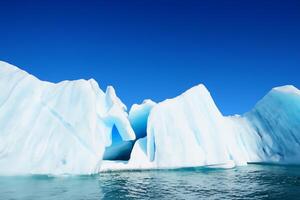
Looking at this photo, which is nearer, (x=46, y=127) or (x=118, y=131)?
(x=46, y=127)

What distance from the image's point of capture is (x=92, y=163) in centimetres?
1697

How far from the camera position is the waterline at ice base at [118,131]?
16.7 m

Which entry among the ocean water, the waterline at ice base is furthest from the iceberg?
the ocean water

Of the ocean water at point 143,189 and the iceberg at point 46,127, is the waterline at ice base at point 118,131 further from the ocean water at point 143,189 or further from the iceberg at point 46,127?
the ocean water at point 143,189

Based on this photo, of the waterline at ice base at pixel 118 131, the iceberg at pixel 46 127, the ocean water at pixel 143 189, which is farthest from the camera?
the waterline at ice base at pixel 118 131

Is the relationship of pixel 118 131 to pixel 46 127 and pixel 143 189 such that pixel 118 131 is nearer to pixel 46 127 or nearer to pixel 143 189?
pixel 46 127

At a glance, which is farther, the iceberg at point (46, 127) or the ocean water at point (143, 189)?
the iceberg at point (46, 127)

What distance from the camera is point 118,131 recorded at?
71.7 ft

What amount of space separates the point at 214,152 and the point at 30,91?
1265 centimetres

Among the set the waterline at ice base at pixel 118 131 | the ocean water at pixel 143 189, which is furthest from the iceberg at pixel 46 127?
the ocean water at pixel 143 189

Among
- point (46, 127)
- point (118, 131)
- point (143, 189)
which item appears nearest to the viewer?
point (143, 189)

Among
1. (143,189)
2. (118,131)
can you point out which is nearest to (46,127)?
(118,131)

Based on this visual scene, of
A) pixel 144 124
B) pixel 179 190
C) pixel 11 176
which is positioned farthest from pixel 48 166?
pixel 144 124

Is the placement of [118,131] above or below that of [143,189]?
above
